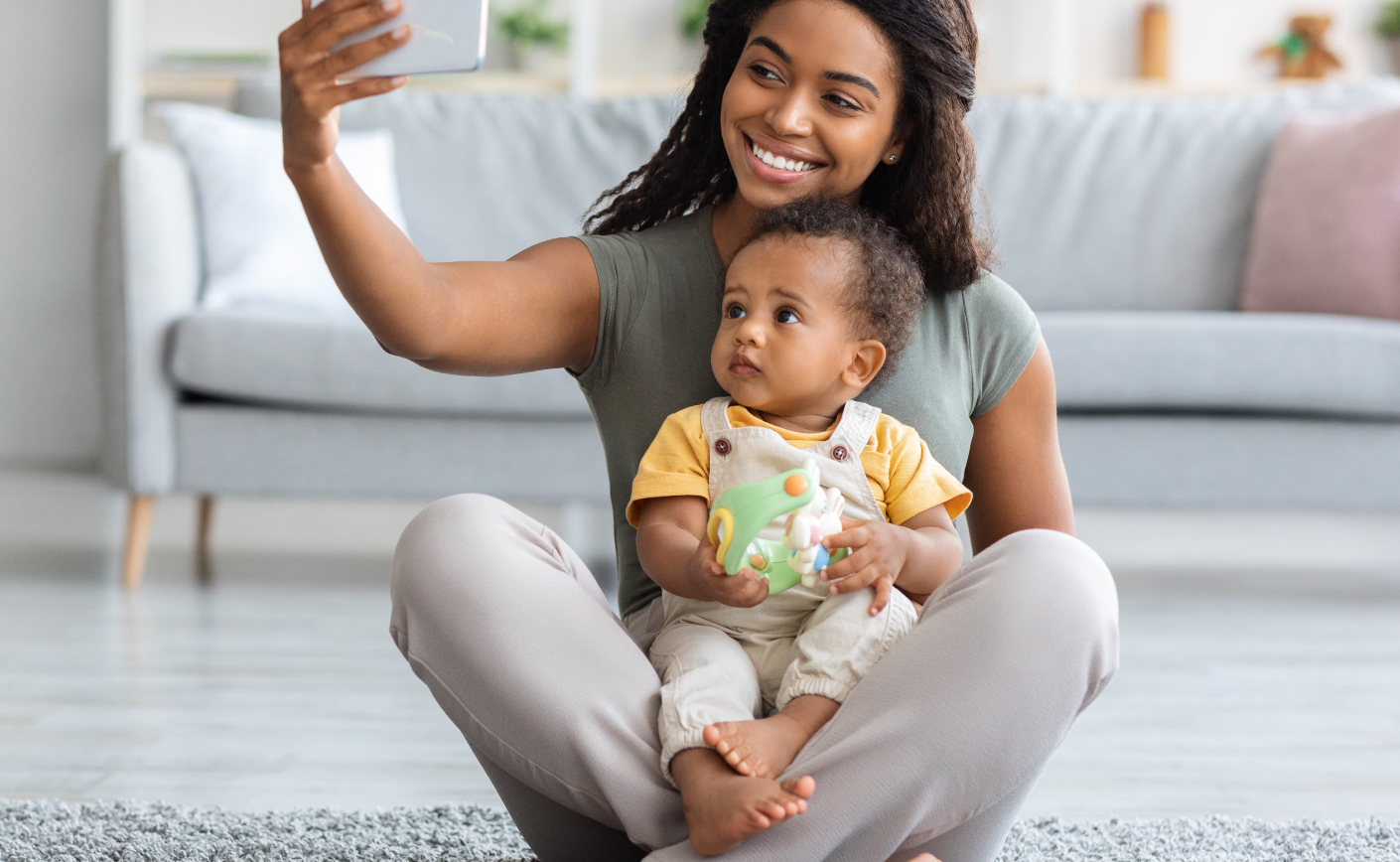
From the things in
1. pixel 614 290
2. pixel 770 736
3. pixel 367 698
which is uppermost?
pixel 614 290

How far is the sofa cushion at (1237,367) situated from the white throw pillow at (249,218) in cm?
137

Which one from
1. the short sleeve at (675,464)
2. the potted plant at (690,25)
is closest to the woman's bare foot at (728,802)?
the short sleeve at (675,464)

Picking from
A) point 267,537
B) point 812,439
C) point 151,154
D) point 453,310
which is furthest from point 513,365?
point 267,537

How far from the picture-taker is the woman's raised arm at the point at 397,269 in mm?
812

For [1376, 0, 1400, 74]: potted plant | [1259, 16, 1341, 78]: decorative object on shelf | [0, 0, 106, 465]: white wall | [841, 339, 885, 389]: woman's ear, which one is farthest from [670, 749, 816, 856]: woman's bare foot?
[1376, 0, 1400, 74]: potted plant

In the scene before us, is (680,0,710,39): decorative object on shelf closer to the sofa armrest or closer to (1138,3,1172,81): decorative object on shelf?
(1138,3,1172,81): decorative object on shelf

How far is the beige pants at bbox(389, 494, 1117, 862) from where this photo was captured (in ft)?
2.88

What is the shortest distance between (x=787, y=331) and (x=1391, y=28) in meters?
3.88

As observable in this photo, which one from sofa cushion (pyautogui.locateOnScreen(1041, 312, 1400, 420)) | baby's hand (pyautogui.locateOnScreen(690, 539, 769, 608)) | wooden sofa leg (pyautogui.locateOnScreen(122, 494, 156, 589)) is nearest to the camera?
baby's hand (pyautogui.locateOnScreen(690, 539, 769, 608))

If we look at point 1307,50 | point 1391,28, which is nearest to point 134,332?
point 1307,50

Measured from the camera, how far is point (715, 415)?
1.06 meters

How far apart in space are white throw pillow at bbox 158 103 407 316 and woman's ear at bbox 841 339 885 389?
170 centimetres

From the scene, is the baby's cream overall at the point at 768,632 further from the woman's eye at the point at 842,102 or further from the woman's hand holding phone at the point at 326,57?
the woman's hand holding phone at the point at 326,57

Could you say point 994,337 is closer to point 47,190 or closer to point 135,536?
point 135,536
